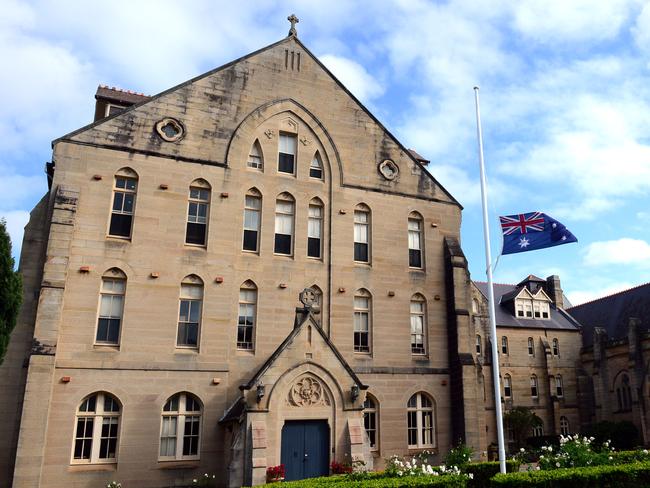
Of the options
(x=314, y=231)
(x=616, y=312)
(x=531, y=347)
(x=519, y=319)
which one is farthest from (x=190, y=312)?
(x=616, y=312)

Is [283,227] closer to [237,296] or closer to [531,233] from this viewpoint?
[237,296]

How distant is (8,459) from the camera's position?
1862 centimetres

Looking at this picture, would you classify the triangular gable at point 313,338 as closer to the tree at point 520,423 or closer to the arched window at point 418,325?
the arched window at point 418,325

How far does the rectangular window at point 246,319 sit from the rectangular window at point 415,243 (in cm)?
814

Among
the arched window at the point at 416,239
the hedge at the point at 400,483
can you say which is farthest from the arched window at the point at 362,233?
the hedge at the point at 400,483

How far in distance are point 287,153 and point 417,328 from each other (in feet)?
33.2

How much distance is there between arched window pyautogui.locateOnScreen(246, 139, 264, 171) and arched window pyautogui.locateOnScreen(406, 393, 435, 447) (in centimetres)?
1241

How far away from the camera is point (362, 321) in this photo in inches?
982

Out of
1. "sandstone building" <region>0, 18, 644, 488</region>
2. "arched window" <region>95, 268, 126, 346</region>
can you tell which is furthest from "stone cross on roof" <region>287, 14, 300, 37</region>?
"arched window" <region>95, 268, 126, 346</region>

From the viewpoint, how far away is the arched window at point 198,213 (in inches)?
902

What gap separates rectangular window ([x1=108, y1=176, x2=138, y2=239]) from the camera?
71.8 ft

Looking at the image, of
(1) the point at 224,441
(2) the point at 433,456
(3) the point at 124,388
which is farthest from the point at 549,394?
(3) the point at 124,388

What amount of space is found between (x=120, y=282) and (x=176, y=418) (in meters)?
5.60

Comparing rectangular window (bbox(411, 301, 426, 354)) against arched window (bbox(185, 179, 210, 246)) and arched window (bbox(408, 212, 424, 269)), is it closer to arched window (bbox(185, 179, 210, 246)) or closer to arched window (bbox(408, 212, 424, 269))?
arched window (bbox(408, 212, 424, 269))
